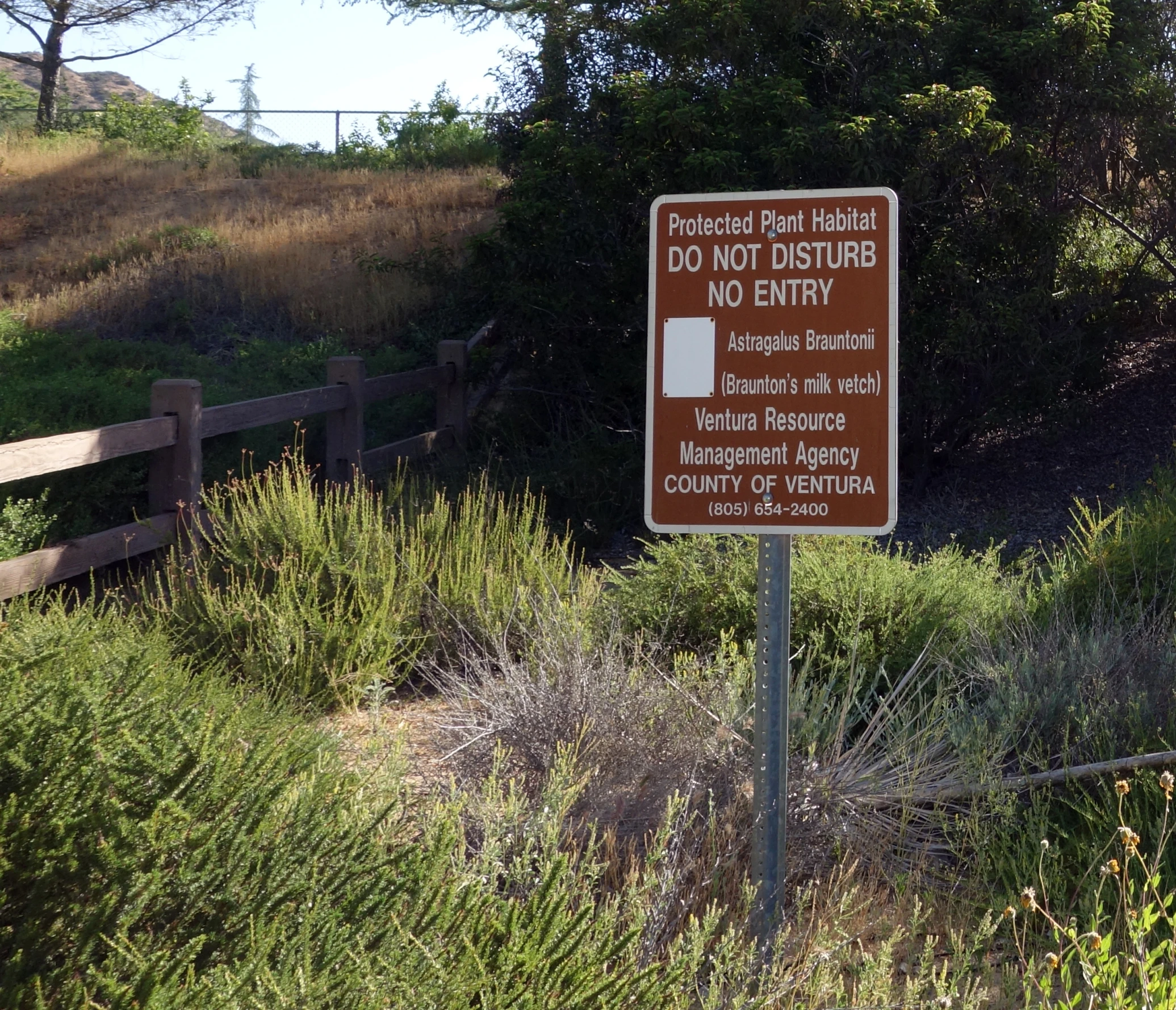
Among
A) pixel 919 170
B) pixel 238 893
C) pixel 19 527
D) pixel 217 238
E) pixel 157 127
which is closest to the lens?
pixel 238 893

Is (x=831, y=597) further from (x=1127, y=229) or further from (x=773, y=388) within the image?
(x=1127, y=229)

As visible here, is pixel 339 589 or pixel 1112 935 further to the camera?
pixel 339 589

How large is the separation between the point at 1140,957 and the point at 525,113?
35.9ft

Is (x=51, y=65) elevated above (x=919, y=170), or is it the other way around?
(x=51, y=65)

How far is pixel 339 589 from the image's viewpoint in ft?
17.8

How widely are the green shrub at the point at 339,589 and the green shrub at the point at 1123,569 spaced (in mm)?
2390

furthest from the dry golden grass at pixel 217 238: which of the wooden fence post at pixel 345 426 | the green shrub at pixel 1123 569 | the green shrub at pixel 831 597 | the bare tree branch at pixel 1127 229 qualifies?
the green shrub at pixel 1123 569

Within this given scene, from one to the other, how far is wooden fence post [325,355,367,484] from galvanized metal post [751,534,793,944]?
19.0 ft

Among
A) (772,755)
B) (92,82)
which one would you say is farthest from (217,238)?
(92,82)

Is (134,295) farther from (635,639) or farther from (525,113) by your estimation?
(635,639)

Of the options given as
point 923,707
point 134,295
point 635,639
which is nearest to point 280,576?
point 635,639

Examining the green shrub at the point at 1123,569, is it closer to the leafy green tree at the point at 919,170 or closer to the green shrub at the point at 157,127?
the leafy green tree at the point at 919,170

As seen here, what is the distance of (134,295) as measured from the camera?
14.5m

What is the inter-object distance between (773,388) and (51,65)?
27582mm
